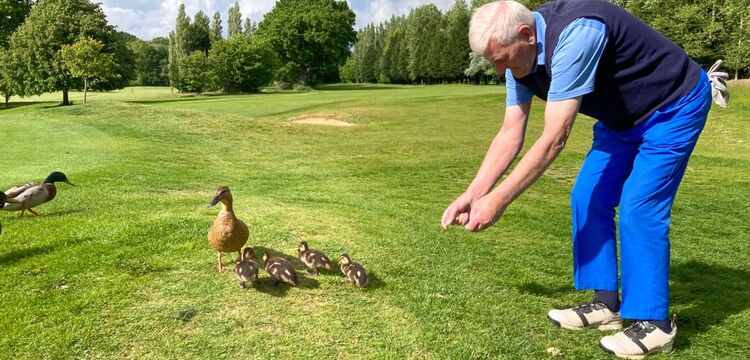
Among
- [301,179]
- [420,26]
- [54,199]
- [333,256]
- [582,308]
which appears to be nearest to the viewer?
[582,308]

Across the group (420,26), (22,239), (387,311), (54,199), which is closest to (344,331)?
(387,311)

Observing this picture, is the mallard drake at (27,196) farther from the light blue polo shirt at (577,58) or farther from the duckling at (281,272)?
the light blue polo shirt at (577,58)

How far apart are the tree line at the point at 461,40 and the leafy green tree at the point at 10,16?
44.0 meters

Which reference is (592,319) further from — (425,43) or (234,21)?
(234,21)

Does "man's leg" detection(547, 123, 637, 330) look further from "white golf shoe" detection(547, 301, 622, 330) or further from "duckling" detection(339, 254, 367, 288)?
"duckling" detection(339, 254, 367, 288)

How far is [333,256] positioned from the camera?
5504mm

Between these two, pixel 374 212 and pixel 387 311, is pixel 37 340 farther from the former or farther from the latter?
pixel 374 212

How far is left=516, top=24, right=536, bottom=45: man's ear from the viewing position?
312 centimetres

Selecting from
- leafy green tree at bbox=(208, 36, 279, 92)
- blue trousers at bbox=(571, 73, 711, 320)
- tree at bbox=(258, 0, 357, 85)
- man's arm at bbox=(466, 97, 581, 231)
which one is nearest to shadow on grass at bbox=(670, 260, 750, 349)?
blue trousers at bbox=(571, 73, 711, 320)

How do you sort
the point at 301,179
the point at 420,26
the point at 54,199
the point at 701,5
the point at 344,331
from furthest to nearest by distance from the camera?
the point at 420,26
the point at 701,5
the point at 301,179
the point at 54,199
the point at 344,331

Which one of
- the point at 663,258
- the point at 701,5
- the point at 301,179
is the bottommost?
the point at 301,179

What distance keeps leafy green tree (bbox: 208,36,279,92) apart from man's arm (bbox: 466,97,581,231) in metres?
66.4

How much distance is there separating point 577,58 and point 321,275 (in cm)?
294

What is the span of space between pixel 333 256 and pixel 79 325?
238 centimetres
